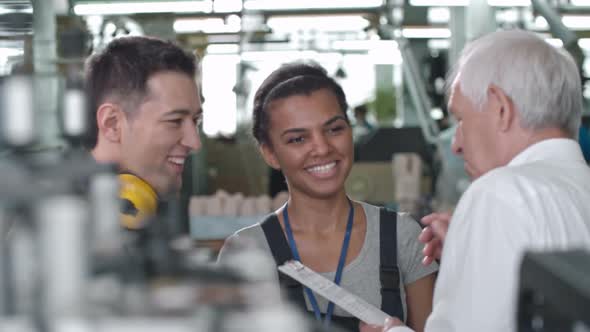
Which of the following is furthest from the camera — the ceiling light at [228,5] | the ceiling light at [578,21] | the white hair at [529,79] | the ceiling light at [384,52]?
the ceiling light at [384,52]

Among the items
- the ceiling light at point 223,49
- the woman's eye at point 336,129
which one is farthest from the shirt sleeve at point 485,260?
the ceiling light at point 223,49

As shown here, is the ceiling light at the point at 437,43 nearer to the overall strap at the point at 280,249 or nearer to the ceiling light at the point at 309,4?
the ceiling light at the point at 309,4

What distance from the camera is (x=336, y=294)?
1.68 meters

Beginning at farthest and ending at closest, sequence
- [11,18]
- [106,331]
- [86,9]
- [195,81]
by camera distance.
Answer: [86,9]
[195,81]
[11,18]
[106,331]

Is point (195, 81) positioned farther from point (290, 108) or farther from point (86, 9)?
point (86, 9)

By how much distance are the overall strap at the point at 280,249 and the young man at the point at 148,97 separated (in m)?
0.43

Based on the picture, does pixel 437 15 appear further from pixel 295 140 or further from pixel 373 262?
pixel 373 262

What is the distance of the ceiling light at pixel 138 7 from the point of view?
8.48m

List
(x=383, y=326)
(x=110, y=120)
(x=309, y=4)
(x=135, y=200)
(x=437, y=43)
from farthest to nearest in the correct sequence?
(x=437, y=43) → (x=309, y=4) → (x=383, y=326) → (x=110, y=120) → (x=135, y=200)

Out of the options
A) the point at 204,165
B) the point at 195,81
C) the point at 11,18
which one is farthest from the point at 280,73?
the point at 204,165

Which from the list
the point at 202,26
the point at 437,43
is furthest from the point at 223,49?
the point at 437,43

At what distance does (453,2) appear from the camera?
8.76m

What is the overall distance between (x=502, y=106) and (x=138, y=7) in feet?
25.7

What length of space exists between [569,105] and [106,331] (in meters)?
1.09
